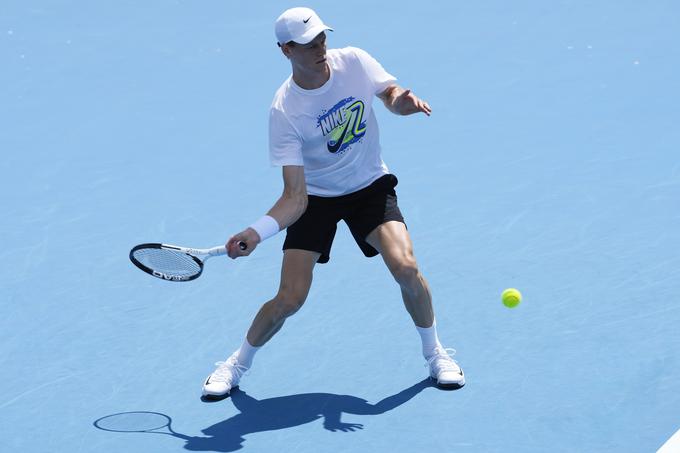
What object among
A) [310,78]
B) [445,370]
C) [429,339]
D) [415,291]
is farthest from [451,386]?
[310,78]

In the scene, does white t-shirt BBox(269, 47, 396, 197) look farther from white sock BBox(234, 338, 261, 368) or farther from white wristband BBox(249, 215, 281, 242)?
white sock BBox(234, 338, 261, 368)

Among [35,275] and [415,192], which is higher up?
[415,192]

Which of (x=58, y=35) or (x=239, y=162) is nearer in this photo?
(x=239, y=162)

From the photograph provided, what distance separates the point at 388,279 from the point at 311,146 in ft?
5.27

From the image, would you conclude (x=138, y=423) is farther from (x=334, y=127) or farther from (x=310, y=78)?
(x=310, y=78)

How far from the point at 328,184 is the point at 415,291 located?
729 mm

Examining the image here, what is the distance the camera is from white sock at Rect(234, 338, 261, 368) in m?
5.98

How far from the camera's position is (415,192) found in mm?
8094

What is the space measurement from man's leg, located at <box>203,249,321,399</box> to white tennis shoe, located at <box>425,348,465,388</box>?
786mm

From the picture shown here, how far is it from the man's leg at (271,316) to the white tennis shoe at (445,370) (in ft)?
2.58

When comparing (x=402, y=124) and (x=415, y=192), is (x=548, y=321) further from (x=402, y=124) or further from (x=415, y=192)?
(x=402, y=124)

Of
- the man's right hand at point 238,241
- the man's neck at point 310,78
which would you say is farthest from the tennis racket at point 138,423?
the man's neck at point 310,78

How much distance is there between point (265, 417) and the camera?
5746mm

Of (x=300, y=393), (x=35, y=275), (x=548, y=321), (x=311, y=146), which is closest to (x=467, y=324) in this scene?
(x=548, y=321)
